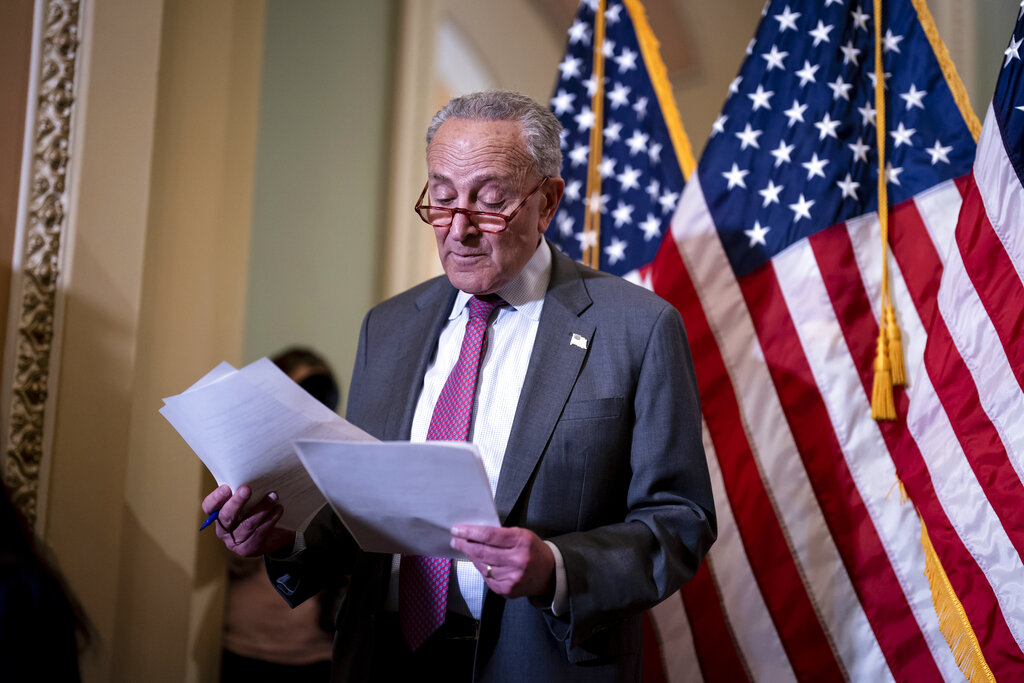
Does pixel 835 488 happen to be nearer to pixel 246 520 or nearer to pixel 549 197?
pixel 549 197

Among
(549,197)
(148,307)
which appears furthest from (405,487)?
(148,307)

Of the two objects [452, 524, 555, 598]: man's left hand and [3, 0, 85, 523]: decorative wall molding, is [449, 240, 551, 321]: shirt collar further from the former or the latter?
[3, 0, 85, 523]: decorative wall molding

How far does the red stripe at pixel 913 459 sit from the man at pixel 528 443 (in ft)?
2.32

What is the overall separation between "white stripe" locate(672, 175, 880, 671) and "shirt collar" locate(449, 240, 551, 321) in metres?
0.74

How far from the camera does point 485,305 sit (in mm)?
1701

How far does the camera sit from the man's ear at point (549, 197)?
5.73ft

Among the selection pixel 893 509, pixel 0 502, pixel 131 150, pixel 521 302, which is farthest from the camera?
pixel 131 150

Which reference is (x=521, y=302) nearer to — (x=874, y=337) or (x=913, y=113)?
(x=874, y=337)

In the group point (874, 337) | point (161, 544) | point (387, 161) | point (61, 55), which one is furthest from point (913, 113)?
point (161, 544)

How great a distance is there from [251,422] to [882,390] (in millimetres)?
1516

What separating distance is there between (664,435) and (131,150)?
162 centimetres

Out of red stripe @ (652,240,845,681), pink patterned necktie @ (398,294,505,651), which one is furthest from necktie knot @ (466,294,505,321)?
red stripe @ (652,240,845,681)

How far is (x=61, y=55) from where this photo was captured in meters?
2.06

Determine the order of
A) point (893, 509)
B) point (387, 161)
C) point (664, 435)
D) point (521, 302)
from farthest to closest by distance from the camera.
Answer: point (387, 161), point (893, 509), point (521, 302), point (664, 435)
